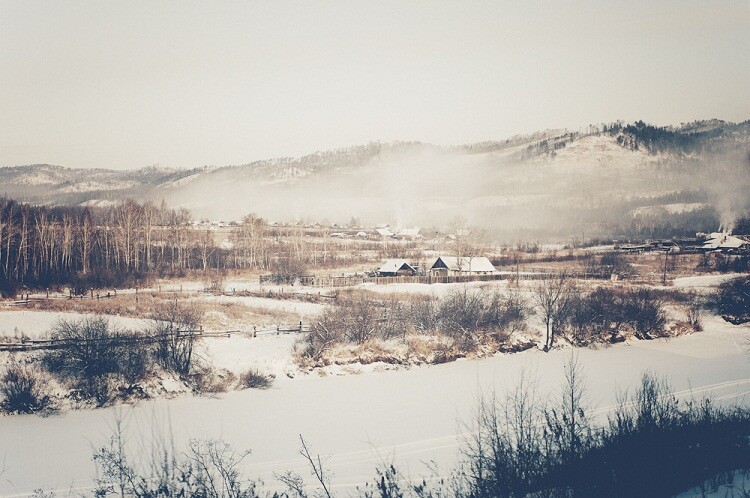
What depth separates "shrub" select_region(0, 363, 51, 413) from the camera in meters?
21.4

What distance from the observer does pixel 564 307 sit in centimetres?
3472

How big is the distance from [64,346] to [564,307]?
2938 cm

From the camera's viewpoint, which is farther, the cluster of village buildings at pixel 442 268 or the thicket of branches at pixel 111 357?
the cluster of village buildings at pixel 442 268

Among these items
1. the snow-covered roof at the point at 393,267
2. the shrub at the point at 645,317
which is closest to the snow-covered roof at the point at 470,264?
the snow-covered roof at the point at 393,267

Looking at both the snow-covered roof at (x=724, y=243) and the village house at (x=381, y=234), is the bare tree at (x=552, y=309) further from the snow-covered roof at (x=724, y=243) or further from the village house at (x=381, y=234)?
the village house at (x=381, y=234)

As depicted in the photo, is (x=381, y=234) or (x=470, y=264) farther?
(x=381, y=234)

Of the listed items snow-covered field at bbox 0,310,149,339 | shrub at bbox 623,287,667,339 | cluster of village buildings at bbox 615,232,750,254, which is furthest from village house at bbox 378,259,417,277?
cluster of village buildings at bbox 615,232,750,254

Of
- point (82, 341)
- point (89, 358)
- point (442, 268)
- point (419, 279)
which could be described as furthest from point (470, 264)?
point (89, 358)

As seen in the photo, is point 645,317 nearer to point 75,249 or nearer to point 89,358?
point 89,358

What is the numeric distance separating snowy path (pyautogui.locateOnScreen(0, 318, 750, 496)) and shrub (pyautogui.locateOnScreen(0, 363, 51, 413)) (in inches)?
26.2

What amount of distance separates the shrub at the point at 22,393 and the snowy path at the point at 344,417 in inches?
26.2

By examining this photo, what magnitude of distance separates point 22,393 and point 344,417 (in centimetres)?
1346

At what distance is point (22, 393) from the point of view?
2155 cm

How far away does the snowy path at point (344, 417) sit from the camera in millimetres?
17172
